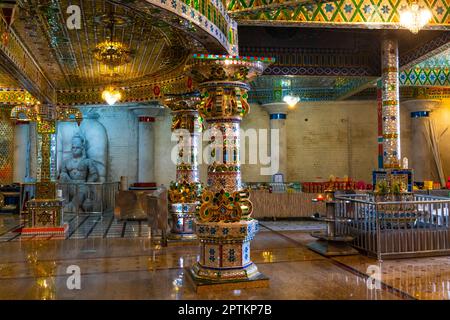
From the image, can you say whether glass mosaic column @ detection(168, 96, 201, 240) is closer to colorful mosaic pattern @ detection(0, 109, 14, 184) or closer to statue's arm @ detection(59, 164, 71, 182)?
statue's arm @ detection(59, 164, 71, 182)

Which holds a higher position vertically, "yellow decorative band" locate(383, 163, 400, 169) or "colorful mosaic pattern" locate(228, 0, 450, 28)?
"colorful mosaic pattern" locate(228, 0, 450, 28)

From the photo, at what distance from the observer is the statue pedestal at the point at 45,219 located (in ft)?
29.9

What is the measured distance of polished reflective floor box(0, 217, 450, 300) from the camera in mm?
4746

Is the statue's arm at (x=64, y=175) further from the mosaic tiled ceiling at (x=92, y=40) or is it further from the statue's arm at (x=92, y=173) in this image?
the mosaic tiled ceiling at (x=92, y=40)

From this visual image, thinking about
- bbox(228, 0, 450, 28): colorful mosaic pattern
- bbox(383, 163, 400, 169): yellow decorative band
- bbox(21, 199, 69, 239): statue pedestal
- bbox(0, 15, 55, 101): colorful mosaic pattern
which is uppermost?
bbox(228, 0, 450, 28): colorful mosaic pattern

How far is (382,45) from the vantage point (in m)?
9.20

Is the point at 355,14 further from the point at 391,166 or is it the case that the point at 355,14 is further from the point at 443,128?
the point at 443,128

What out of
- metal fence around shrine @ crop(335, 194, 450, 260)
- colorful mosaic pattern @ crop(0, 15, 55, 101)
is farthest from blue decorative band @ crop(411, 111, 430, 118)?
colorful mosaic pattern @ crop(0, 15, 55, 101)

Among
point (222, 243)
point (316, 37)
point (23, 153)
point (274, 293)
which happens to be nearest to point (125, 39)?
point (222, 243)

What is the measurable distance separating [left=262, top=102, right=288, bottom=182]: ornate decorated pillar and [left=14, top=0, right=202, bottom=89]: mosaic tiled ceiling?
5.97 meters

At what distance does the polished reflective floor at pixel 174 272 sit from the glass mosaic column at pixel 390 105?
2752 millimetres

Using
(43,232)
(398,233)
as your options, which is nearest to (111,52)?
(43,232)

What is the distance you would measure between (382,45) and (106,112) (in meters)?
9.46

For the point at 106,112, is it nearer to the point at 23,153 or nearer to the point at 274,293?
the point at 23,153
